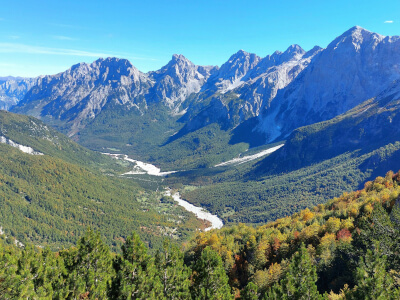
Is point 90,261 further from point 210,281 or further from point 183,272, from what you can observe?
point 210,281

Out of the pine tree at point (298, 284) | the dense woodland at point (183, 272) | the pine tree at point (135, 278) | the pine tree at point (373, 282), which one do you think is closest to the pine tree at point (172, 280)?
the dense woodland at point (183, 272)

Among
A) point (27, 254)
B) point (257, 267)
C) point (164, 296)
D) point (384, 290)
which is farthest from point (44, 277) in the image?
point (257, 267)

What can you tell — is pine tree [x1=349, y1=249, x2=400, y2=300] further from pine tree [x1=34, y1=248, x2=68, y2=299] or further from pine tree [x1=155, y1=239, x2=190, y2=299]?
pine tree [x1=34, y1=248, x2=68, y2=299]

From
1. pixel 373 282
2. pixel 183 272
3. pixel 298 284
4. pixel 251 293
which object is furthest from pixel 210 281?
A: pixel 373 282

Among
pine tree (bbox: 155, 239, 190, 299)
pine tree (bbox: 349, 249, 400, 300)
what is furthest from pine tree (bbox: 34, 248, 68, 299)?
pine tree (bbox: 349, 249, 400, 300)

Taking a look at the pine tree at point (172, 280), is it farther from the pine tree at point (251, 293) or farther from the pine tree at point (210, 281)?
the pine tree at point (251, 293)
